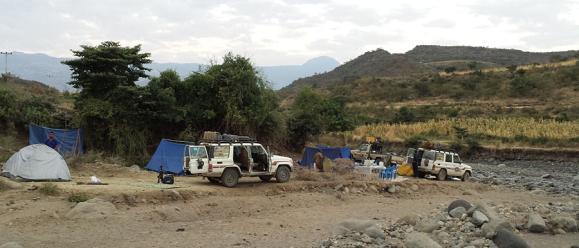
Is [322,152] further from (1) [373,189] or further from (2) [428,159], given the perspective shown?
(1) [373,189]

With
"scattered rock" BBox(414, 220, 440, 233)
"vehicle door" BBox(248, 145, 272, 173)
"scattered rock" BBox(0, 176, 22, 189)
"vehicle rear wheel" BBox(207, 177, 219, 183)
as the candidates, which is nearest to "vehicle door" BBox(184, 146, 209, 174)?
"vehicle rear wheel" BBox(207, 177, 219, 183)

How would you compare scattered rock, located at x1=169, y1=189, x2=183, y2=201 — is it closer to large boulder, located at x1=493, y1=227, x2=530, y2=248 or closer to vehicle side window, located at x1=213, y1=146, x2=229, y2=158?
vehicle side window, located at x1=213, y1=146, x2=229, y2=158

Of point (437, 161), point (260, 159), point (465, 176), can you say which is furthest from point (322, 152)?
point (260, 159)

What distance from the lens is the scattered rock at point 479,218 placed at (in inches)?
669

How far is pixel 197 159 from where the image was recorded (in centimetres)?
2002

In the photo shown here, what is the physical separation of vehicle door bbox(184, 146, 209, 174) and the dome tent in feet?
14.2

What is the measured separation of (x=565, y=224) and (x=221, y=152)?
12.2 m

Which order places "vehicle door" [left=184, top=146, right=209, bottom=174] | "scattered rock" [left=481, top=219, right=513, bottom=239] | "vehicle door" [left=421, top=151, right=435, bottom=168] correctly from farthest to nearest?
1. "vehicle door" [left=421, top=151, right=435, bottom=168]
2. "vehicle door" [left=184, top=146, right=209, bottom=174]
3. "scattered rock" [left=481, top=219, right=513, bottom=239]

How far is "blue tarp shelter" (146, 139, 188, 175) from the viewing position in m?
24.2

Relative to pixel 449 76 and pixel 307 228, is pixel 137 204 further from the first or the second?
pixel 449 76

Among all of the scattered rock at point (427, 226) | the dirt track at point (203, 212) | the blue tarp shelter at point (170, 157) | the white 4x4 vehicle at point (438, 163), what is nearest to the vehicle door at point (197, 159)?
the dirt track at point (203, 212)

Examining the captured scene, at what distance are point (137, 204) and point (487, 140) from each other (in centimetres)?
4147

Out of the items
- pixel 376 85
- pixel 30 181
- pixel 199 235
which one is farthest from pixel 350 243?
pixel 376 85

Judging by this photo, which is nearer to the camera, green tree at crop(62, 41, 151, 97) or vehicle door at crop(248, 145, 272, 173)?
vehicle door at crop(248, 145, 272, 173)
